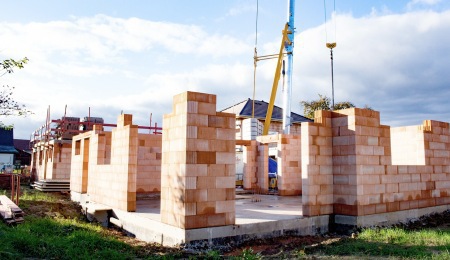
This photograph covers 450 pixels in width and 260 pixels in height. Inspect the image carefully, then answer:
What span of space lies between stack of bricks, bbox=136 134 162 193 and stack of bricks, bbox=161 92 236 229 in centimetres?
572

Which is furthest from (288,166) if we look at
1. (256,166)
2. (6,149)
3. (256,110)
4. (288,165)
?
(6,149)

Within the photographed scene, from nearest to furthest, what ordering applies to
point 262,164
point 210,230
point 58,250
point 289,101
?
point 58,250 → point 210,230 → point 262,164 → point 289,101

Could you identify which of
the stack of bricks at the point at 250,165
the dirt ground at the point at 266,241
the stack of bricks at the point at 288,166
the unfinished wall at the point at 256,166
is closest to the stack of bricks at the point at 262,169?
the unfinished wall at the point at 256,166

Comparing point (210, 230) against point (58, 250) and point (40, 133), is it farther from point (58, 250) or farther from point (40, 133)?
point (40, 133)

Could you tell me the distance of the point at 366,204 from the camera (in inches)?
344

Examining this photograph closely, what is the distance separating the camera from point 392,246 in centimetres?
680

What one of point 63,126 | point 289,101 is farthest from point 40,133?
point 289,101

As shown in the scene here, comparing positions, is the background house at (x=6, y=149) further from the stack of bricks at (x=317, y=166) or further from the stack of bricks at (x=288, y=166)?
the stack of bricks at (x=317, y=166)

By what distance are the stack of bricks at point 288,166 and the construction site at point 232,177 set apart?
16cm

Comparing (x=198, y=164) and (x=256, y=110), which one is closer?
(x=198, y=164)

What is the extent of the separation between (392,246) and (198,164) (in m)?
3.91

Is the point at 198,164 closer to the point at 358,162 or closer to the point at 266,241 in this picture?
the point at 266,241

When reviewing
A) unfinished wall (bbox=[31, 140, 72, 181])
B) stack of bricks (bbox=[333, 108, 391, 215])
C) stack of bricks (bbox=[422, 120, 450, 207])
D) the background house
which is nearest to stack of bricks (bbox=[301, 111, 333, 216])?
stack of bricks (bbox=[333, 108, 391, 215])

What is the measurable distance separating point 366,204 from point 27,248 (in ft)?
23.6
